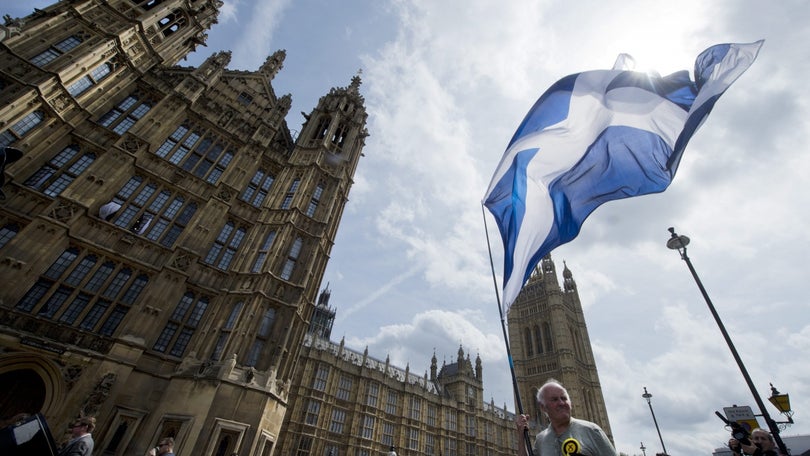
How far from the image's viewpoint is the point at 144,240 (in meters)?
14.7

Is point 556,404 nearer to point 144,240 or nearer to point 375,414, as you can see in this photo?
point 144,240

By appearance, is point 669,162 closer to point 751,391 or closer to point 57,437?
point 751,391

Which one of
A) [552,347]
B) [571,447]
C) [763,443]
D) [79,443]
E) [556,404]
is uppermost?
[552,347]

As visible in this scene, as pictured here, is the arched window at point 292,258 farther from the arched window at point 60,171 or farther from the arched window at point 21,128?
the arched window at point 21,128

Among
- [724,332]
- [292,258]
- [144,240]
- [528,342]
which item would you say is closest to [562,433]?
[724,332]

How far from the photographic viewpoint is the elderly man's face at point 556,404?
123 inches

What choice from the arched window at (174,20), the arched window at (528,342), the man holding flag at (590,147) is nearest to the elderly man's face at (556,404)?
the man holding flag at (590,147)

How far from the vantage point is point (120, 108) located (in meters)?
16.8

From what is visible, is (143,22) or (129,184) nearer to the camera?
(129,184)

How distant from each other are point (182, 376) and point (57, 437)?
3.36 metres

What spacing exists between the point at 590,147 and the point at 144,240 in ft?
54.8

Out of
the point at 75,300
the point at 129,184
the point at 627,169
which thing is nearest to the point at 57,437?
the point at 75,300

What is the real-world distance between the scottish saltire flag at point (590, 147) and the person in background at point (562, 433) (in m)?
2.19

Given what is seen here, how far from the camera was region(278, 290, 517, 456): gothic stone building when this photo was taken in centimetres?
3622
